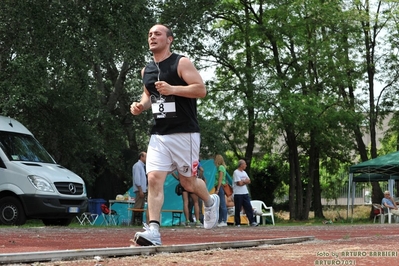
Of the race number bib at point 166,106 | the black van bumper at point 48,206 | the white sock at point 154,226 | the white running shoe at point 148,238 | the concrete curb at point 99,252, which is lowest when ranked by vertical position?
the concrete curb at point 99,252

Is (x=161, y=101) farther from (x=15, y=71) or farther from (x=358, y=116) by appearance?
(x=358, y=116)

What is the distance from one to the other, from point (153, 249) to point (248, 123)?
31021mm

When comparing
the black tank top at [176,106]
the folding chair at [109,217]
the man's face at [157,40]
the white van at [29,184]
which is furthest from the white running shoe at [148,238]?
the folding chair at [109,217]

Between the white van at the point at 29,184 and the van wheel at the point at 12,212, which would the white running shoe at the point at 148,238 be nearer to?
the white van at the point at 29,184

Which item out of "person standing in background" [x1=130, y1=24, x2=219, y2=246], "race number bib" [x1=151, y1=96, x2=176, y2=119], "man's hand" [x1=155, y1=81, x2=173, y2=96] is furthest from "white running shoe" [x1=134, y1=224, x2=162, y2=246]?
"man's hand" [x1=155, y1=81, x2=173, y2=96]

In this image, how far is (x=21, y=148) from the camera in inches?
729

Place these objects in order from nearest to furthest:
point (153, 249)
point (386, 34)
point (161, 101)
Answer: point (153, 249) < point (161, 101) < point (386, 34)

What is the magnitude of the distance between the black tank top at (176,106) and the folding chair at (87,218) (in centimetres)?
1626

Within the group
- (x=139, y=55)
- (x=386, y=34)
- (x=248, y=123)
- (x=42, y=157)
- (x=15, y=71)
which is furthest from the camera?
(x=386, y=34)

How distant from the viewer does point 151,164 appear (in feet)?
26.6

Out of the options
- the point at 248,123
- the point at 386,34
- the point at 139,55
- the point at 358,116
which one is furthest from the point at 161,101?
the point at 386,34

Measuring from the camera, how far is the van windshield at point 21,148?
18.1 metres

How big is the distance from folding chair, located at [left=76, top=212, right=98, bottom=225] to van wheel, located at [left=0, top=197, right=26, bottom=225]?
6.09 metres

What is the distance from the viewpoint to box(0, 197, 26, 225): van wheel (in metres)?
17.9
